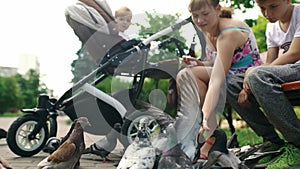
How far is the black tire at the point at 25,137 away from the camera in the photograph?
377 centimetres

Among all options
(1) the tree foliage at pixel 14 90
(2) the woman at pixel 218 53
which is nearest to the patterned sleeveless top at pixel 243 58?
(2) the woman at pixel 218 53

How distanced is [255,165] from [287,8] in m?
0.84

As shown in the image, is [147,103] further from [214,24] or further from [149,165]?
[149,165]

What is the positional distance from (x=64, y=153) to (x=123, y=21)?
1278mm

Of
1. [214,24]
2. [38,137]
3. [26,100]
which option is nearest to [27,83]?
[26,100]

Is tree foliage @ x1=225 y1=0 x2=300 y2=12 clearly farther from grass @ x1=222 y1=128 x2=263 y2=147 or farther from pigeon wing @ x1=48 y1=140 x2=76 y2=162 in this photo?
pigeon wing @ x1=48 y1=140 x2=76 y2=162

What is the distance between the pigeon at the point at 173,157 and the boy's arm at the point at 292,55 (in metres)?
0.66

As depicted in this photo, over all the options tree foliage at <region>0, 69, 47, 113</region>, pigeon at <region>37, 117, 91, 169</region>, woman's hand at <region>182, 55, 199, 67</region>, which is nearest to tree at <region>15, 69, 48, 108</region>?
tree foliage at <region>0, 69, 47, 113</region>

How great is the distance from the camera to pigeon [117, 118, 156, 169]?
2189 mm

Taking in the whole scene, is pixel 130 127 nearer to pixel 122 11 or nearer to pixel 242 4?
pixel 122 11

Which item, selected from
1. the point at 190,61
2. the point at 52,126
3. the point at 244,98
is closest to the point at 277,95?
the point at 244,98

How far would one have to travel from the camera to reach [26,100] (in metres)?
21.8

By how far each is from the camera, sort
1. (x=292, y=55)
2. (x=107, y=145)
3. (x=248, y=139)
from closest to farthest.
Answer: (x=292, y=55) < (x=107, y=145) < (x=248, y=139)

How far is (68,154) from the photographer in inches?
108
